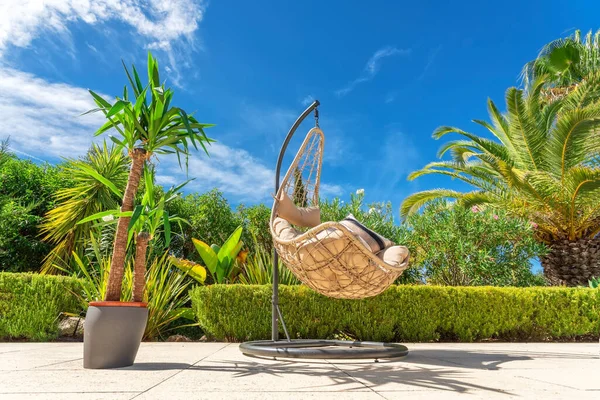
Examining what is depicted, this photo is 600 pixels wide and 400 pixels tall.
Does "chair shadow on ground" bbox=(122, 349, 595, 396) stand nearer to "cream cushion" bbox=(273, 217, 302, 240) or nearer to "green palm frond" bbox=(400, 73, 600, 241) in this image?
"cream cushion" bbox=(273, 217, 302, 240)

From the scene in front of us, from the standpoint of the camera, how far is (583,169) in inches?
322

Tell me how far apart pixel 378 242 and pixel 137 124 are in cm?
220

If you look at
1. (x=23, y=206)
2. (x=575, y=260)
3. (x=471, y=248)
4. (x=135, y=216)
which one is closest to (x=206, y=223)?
(x=23, y=206)

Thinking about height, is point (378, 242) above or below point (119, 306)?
above

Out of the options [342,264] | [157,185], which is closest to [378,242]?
[342,264]

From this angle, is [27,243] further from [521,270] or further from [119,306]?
[521,270]

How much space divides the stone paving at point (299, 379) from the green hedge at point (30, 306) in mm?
2294

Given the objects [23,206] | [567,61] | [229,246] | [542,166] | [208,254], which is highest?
[567,61]

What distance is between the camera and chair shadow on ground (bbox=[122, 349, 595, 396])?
8.00ft

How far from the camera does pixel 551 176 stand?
9.09 meters

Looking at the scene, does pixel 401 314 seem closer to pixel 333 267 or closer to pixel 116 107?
pixel 333 267

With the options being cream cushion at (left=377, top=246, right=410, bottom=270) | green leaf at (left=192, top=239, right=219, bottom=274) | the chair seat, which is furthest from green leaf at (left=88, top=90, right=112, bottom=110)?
green leaf at (left=192, top=239, right=219, bottom=274)

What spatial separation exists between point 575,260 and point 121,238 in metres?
9.18

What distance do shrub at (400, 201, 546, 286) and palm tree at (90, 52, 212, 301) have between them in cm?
550
